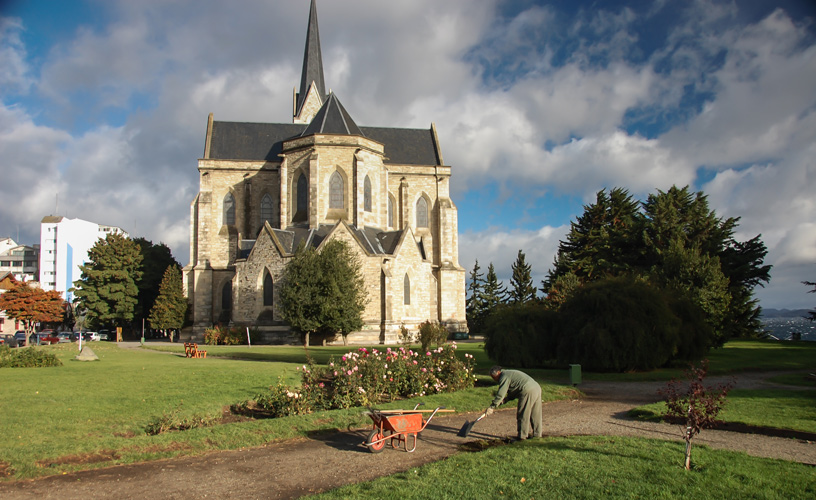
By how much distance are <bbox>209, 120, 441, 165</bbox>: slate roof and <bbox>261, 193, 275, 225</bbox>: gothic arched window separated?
3534 mm

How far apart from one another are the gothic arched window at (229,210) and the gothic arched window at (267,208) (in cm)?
248

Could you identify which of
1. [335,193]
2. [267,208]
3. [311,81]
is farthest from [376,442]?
[311,81]

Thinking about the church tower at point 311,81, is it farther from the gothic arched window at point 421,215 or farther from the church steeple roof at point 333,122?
the gothic arched window at point 421,215

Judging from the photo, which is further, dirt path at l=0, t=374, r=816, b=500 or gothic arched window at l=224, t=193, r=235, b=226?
gothic arched window at l=224, t=193, r=235, b=226

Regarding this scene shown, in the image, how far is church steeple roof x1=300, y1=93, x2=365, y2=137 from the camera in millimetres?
43875

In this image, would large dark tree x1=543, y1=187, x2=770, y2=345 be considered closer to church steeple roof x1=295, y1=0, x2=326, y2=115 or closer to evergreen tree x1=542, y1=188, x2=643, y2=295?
evergreen tree x1=542, y1=188, x2=643, y2=295

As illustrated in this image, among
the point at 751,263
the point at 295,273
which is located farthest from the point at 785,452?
the point at 751,263

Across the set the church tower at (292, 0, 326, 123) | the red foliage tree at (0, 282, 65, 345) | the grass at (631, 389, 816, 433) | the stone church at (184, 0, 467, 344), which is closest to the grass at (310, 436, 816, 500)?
the grass at (631, 389, 816, 433)

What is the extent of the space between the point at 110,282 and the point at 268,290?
23.1m

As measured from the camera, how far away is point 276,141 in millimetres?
51062

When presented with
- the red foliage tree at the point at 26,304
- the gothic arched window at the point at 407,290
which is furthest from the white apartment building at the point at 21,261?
the gothic arched window at the point at 407,290

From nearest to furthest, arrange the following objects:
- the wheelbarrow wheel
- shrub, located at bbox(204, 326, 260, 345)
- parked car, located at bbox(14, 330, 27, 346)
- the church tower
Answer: the wheelbarrow wheel < shrub, located at bbox(204, 326, 260, 345) < parked car, located at bbox(14, 330, 27, 346) < the church tower

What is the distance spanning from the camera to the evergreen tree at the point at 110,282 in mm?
53000

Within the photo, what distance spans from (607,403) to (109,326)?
5666 cm
